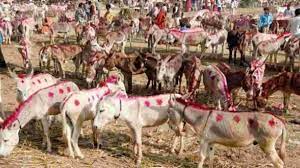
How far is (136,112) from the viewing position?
9.70m

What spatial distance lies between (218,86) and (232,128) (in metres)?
3.43

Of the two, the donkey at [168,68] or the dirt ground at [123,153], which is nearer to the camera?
the dirt ground at [123,153]

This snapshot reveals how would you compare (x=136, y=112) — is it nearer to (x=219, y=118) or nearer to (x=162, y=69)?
(x=219, y=118)

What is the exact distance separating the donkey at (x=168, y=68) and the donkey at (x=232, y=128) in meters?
4.46

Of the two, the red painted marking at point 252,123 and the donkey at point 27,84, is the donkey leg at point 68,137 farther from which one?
the red painted marking at point 252,123

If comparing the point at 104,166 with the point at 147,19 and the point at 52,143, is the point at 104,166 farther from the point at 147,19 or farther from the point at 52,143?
the point at 147,19

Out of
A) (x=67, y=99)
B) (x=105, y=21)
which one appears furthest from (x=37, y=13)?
(x=67, y=99)

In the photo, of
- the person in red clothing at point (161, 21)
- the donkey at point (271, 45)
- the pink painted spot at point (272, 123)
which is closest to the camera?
the pink painted spot at point (272, 123)

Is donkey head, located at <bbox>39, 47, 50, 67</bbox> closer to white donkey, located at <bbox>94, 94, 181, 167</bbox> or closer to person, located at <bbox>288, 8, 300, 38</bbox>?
white donkey, located at <bbox>94, 94, 181, 167</bbox>

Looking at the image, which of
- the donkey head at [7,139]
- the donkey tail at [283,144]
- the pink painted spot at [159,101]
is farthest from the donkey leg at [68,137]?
the donkey tail at [283,144]

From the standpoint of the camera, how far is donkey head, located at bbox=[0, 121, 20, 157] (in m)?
9.15

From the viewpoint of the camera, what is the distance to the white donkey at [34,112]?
920 centimetres

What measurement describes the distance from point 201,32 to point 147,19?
672cm

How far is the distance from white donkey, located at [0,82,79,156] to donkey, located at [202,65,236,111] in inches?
144
